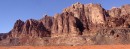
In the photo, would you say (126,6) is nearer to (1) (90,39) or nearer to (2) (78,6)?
(2) (78,6)

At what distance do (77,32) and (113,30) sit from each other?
20008 mm

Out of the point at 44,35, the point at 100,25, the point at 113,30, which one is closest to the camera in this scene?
the point at 113,30

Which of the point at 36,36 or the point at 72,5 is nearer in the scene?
the point at 36,36

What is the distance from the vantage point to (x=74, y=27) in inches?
5157

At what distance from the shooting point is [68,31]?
430ft

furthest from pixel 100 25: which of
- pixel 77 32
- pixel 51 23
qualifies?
pixel 51 23

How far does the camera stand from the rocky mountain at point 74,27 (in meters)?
116

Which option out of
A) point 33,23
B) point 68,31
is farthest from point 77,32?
point 33,23

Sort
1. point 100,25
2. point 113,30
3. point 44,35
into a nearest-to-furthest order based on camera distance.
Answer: point 113,30, point 100,25, point 44,35

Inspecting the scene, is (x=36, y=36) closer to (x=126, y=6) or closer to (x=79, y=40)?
(x=79, y=40)

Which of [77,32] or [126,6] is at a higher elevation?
[126,6]

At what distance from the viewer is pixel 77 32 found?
128m

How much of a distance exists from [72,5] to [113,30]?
38.0m

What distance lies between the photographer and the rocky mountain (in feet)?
380
